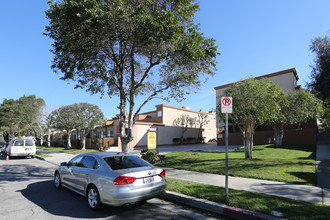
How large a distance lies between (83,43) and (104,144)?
2080cm

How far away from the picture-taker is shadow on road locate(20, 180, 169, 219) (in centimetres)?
462

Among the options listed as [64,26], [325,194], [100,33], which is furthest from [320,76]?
[64,26]

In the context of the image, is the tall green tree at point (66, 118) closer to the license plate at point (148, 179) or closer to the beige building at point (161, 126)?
the beige building at point (161, 126)

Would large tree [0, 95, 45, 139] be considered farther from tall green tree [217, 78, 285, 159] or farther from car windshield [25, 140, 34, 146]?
tall green tree [217, 78, 285, 159]

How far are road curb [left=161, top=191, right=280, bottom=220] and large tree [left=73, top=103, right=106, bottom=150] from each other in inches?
912

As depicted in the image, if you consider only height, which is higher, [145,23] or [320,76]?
[320,76]

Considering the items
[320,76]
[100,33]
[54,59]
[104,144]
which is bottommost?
[104,144]

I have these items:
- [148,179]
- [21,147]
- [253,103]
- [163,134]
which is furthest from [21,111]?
[148,179]

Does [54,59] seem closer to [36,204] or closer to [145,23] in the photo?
[145,23]

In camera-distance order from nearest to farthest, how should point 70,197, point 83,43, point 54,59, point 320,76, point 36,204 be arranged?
point 36,204 → point 70,197 → point 83,43 → point 54,59 → point 320,76

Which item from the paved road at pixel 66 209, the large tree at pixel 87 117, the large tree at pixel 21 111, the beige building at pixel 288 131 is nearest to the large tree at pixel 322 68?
the beige building at pixel 288 131

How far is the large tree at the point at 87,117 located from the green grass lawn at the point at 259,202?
23.0m

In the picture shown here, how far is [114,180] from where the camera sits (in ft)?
14.9

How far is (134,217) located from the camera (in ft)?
14.8
